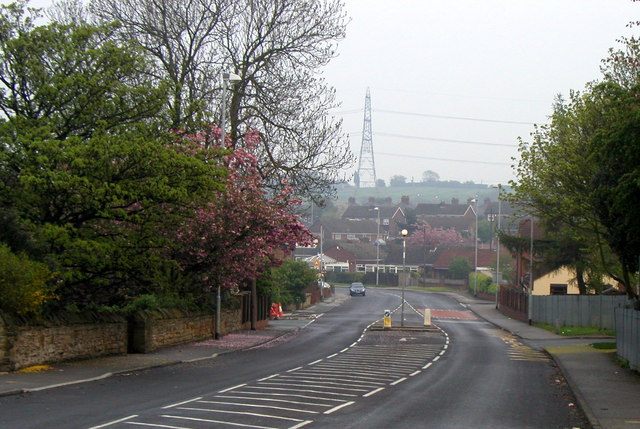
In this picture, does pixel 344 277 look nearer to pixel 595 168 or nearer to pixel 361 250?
pixel 361 250

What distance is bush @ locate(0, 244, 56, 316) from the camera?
18859 mm

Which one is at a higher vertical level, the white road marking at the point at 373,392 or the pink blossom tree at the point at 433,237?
the pink blossom tree at the point at 433,237

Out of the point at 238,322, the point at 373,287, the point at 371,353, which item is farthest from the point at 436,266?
the point at 371,353

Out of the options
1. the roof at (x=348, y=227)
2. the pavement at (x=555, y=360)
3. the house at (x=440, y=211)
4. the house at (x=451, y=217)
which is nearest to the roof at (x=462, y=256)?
the house at (x=451, y=217)

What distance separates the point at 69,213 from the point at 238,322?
17.3 m

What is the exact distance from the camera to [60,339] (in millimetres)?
21562

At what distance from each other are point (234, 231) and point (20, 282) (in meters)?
11.2

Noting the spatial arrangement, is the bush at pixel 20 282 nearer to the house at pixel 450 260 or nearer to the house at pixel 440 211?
the house at pixel 450 260

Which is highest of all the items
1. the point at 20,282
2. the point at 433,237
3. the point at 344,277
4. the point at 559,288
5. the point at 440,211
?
the point at 440,211

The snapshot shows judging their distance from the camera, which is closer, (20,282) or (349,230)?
(20,282)

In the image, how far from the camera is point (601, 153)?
→ 19.7 meters

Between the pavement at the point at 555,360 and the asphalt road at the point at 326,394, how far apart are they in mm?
470

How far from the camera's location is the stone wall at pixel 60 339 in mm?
19109

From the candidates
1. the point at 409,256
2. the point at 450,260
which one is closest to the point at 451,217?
the point at 409,256
